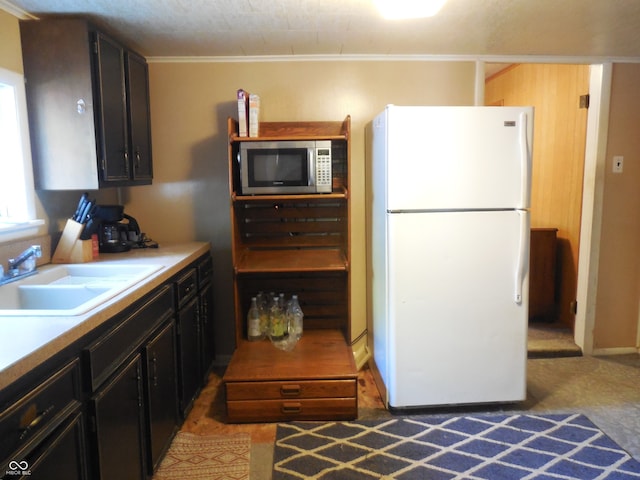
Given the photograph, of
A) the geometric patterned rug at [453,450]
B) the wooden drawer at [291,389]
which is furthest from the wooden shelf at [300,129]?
the geometric patterned rug at [453,450]

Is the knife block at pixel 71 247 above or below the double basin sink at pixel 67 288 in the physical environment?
above

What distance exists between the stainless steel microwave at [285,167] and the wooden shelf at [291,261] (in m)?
0.43

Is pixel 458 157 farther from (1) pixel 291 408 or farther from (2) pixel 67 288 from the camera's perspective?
(2) pixel 67 288

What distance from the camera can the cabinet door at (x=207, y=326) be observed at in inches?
104

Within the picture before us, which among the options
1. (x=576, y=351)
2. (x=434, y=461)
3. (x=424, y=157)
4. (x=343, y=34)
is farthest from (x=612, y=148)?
(x=434, y=461)

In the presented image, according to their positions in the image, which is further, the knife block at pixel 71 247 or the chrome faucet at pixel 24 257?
the knife block at pixel 71 247

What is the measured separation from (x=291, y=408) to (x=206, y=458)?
0.48 meters

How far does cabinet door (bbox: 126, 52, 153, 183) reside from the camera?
8.15 ft

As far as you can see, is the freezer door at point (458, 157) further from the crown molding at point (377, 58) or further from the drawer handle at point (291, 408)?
the drawer handle at point (291, 408)

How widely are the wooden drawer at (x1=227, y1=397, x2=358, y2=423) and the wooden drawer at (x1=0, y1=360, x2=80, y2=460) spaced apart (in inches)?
46.5

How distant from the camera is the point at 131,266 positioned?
2143 mm

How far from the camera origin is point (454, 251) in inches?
90.1

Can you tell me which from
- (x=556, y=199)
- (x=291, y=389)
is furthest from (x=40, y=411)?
(x=556, y=199)

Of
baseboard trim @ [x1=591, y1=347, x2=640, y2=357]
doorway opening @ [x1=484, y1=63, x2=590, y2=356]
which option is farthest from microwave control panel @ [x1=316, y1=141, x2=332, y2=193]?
baseboard trim @ [x1=591, y1=347, x2=640, y2=357]
